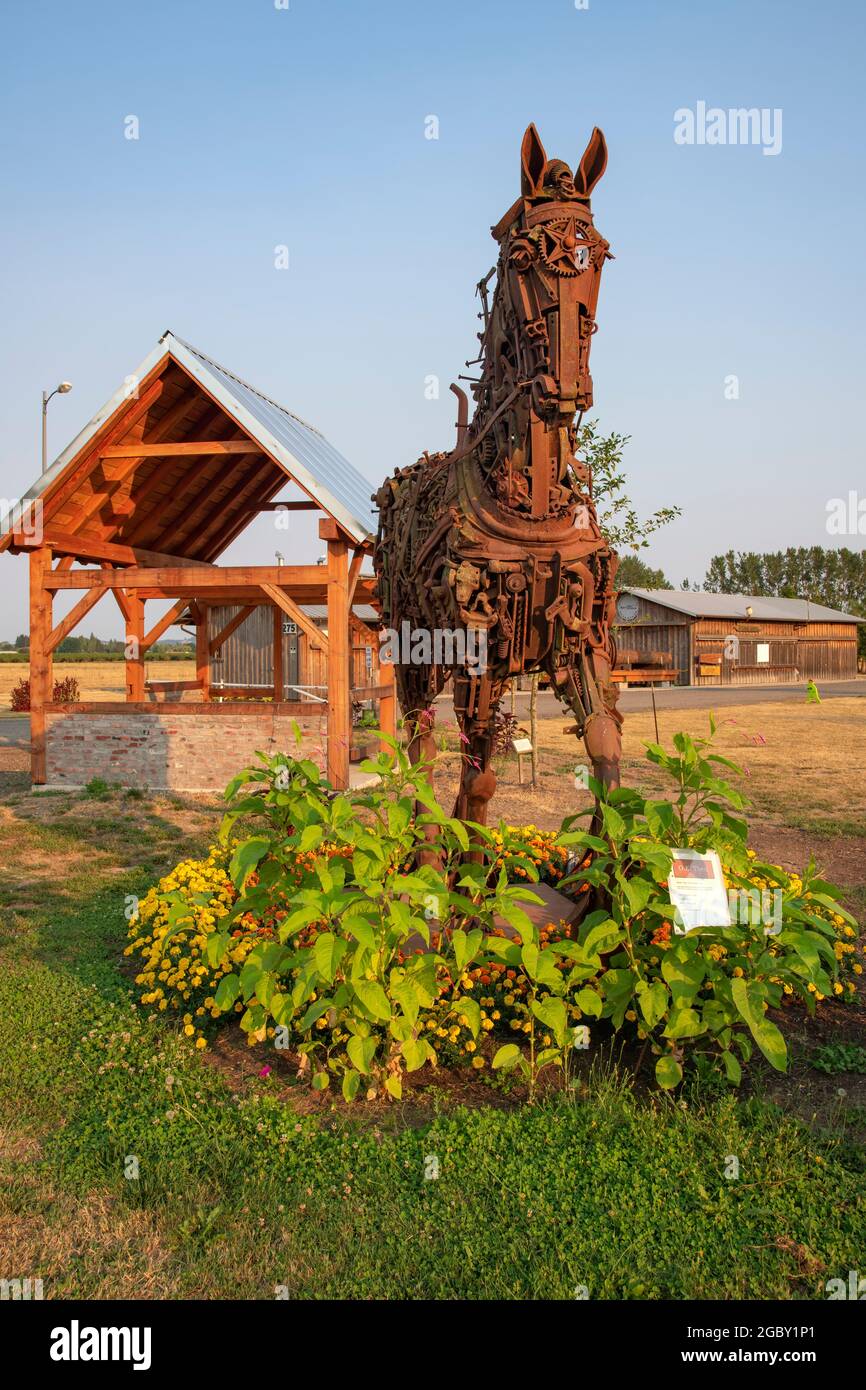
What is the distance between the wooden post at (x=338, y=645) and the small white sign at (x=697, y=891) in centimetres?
802

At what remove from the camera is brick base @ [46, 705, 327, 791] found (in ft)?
41.1

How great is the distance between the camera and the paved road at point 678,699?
75.8 feet

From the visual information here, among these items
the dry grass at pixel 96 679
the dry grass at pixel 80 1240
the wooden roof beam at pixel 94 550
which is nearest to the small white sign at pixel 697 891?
the dry grass at pixel 80 1240

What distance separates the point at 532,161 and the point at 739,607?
45966 mm

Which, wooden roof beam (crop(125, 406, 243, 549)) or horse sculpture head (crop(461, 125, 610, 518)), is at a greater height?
wooden roof beam (crop(125, 406, 243, 549))

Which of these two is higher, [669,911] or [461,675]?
[461,675]

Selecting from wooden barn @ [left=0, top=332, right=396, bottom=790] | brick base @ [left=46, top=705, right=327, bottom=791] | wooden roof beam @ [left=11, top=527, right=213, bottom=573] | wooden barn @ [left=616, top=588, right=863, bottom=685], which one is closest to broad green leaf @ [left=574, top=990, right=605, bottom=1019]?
wooden barn @ [left=0, top=332, right=396, bottom=790]

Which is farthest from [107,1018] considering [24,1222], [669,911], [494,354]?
[494,354]

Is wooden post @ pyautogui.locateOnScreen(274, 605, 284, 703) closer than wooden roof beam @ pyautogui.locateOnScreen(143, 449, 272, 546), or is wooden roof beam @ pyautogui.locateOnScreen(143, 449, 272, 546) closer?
wooden roof beam @ pyautogui.locateOnScreen(143, 449, 272, 546)

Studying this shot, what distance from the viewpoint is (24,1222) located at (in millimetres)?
3240

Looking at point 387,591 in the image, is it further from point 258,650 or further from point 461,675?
point 258,650

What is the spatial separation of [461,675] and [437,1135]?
2420 mm

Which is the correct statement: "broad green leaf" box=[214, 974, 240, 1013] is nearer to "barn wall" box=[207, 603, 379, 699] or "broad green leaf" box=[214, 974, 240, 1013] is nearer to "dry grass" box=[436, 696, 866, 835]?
"dry grass" box=[436, 696, 866, 835]

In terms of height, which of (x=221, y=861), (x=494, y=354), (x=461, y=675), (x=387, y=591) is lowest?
(x=221, y=861)
